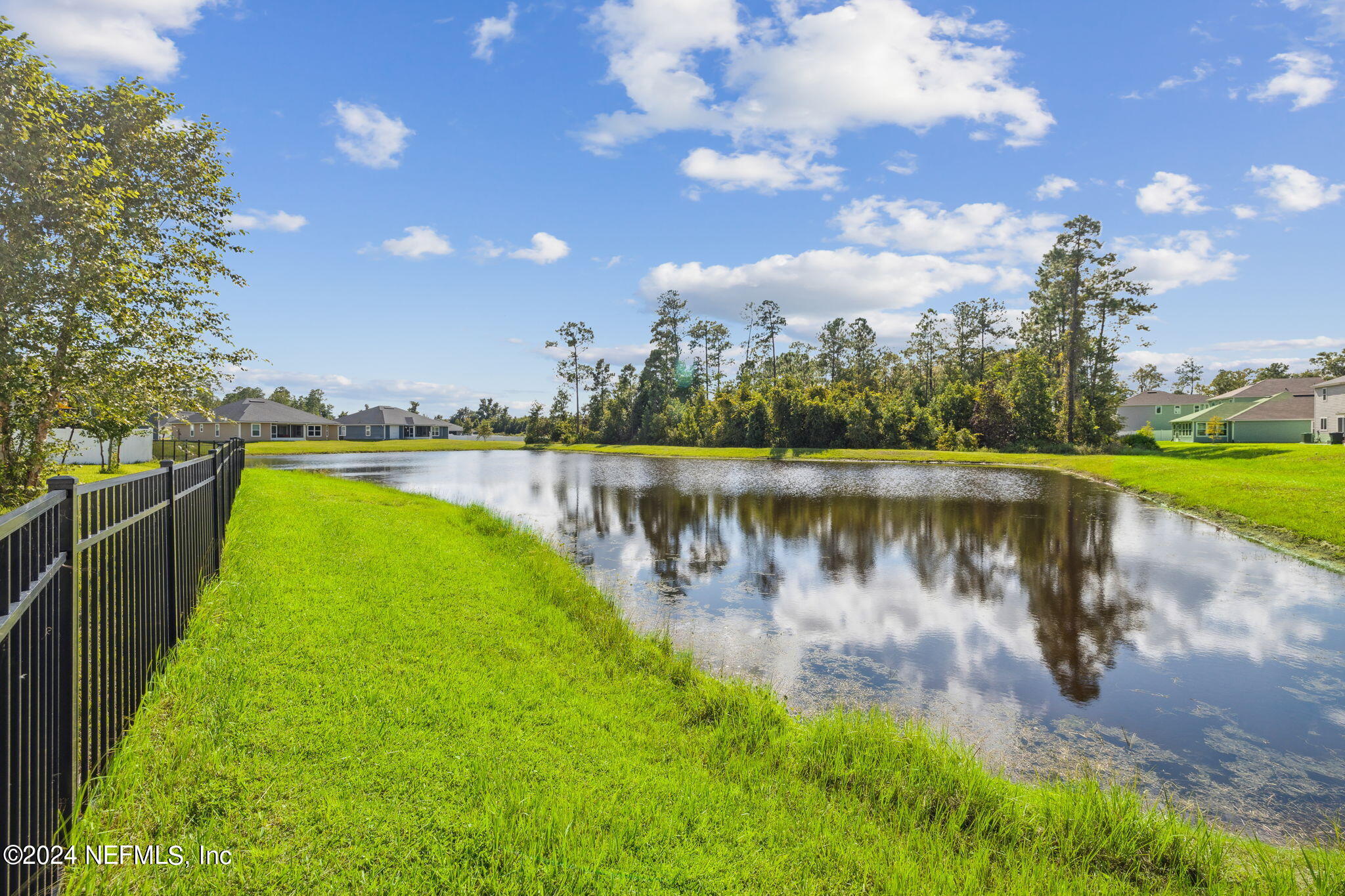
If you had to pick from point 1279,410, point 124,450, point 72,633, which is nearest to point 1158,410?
point 1279,410

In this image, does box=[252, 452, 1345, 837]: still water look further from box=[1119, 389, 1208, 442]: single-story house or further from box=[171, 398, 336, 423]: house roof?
box=[1119, 389, 1208, 442]: single-story house

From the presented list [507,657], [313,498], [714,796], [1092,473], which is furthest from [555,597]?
[1092,473]

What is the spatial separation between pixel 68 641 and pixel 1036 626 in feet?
31.3

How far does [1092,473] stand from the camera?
3122 cm

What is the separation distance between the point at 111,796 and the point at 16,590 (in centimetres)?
171

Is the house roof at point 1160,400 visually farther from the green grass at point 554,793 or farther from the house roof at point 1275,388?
the green grass at point 554,793

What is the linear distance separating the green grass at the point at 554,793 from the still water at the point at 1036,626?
101cm

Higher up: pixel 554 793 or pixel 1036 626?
pixel 554 793

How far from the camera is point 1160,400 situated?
7219 centimetres

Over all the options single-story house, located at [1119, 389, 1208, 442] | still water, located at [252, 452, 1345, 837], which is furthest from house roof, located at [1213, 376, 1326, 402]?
still water, located at [252, 452, 1345, 837]

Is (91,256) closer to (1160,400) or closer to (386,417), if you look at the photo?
(386,417)

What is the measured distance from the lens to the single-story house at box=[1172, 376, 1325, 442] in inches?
1937

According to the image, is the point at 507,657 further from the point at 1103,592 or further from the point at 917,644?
the point at 1103,592

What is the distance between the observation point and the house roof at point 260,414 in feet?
201
